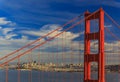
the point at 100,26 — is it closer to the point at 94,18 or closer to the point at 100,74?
the point at 94,18

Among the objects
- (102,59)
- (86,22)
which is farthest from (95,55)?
(86,22)

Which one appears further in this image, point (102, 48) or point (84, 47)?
point (84, 47)

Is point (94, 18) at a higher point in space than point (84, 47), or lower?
higher

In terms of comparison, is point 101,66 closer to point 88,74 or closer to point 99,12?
point 88,74

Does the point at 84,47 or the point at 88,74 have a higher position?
the point at 84,47

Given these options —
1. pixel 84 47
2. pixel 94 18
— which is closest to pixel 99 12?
pixel 94 18

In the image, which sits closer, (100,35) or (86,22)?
(100,35)

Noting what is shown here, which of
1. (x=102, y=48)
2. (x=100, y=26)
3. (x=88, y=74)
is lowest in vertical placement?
(x=88, y=74)

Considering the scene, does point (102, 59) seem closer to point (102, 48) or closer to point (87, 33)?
point (102, 48)
